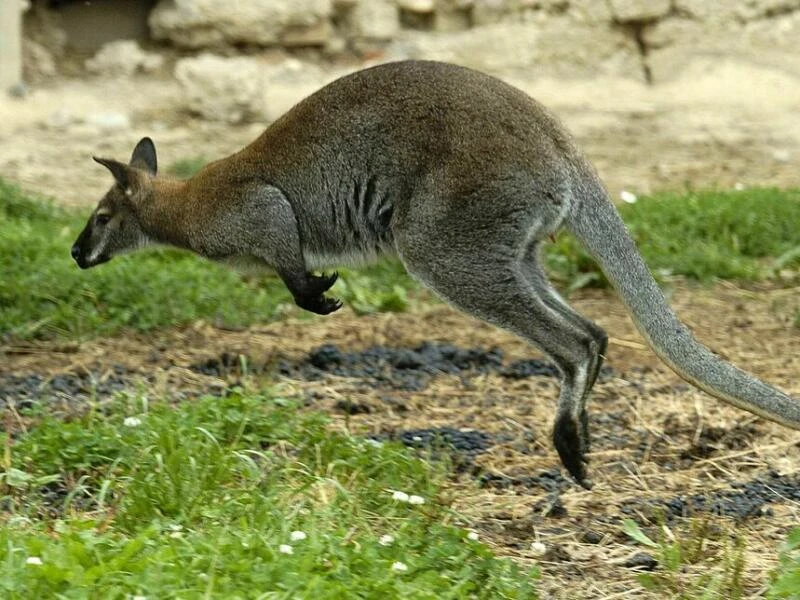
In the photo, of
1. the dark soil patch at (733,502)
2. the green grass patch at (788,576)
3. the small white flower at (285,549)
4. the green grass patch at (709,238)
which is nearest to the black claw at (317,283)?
the dark soil patch at (733,502)

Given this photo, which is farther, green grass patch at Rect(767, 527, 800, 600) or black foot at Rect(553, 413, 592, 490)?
black foot at Rect(553, 413, 592, 490)

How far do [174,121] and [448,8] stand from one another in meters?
2.50

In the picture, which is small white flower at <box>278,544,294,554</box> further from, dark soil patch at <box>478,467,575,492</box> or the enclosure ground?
dark soil patch at <box>478,467,575,492</box>

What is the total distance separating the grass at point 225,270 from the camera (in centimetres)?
722

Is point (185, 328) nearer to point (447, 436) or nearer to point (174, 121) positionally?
point (447, 436)

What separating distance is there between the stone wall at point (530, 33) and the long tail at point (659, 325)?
6.42 meters

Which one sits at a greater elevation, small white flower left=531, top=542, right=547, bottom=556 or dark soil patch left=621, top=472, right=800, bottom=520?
small white flower left=531, top=542, right=547, bottom=556

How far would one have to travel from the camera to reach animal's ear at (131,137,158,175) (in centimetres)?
643

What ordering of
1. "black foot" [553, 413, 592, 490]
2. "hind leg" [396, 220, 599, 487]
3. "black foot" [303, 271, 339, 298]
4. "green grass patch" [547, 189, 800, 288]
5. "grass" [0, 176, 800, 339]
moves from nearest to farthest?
"black foot" [553, 413, 592, 490] → "hind leg" [396, 220, 599, 487] → "black foot" [303, 271, 339, 298] → "grass" [0, 176, 800, 339] → "green grass patch" [547, 189, 800, 288]

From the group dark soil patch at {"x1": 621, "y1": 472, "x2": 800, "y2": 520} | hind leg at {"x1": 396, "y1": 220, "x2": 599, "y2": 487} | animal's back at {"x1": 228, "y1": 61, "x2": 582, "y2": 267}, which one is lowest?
dark soil patch at {"x1": 621, "y1": 472, "x2": 800, "y2": 520}

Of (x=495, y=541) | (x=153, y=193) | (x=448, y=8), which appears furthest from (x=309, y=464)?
(x=448, y=8)

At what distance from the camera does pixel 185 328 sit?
23.9 feet

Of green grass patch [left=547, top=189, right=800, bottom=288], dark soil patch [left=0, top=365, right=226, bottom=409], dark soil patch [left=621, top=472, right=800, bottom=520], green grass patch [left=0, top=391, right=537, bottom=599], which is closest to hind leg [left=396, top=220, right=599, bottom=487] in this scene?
dark soil patch [left=621, top=472, right=800, bottom=520]

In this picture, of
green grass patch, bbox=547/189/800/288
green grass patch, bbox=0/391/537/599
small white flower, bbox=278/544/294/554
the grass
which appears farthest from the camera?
green grass patch, bbox=547/189/800/288
